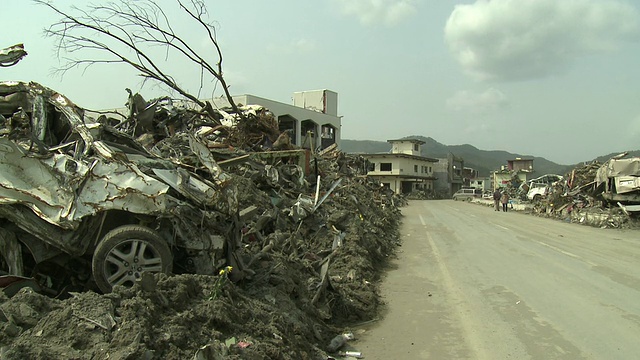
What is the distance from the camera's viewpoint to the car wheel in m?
4.69

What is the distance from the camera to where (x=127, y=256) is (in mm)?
4770

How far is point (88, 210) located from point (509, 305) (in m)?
6.41

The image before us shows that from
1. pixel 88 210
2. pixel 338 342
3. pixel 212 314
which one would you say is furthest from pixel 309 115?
pixel 212 314

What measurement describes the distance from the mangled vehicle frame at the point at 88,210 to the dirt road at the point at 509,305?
8.76ft

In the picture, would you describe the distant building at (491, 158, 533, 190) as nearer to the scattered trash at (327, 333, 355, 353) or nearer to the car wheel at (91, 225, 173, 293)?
the scattered trash at (327, 333, 355, 353)

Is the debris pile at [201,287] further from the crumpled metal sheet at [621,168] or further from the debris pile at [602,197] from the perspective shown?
the crumpled metal sheet at [621,168]

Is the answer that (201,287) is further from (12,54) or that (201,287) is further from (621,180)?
(621,180)

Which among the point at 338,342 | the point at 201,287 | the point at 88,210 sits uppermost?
the point at 88,210

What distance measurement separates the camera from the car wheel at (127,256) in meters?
4.69

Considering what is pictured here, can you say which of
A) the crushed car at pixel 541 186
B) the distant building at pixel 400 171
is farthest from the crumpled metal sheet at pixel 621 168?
the distant building at pixel 400 171

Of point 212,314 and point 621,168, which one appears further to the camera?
point 621,168

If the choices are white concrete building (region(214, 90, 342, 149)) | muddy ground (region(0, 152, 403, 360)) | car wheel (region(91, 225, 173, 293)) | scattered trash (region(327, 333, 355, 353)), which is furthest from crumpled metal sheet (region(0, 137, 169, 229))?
white concrete building (region(214, 90, 342, 149))

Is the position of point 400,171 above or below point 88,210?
above

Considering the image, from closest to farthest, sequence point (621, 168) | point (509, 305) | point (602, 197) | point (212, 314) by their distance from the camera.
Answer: point (212, 314)
point (509, 305)
point (621, 168)
point (602, 197)
